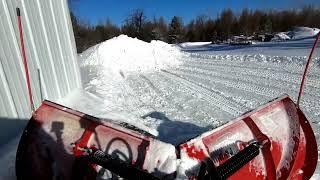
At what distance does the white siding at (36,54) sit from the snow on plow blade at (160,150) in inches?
68.1

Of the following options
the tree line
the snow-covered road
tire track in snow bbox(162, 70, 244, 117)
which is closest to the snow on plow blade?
the snow-covered road

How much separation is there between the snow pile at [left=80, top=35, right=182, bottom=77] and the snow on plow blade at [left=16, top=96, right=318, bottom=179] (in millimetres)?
10874

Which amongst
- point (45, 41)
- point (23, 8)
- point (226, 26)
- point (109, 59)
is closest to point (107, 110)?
point (45, 41)

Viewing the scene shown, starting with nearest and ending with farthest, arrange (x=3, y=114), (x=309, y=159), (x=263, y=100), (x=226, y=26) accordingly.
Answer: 1. (x=309, y=159)
2. (x=3, y=114)
3. (x=263, y=100)
4. (x=226, y=26)

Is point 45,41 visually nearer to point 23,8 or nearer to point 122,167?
point 23,8

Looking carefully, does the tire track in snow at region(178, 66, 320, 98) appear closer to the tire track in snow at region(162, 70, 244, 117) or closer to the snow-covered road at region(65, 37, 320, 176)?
the snow-covered road at region(65, 37, 320, 176)

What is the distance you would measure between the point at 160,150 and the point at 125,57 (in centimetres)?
1451

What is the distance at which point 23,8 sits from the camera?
5562mm

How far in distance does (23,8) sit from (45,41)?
1.03 meters

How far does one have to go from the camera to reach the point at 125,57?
1733 cm

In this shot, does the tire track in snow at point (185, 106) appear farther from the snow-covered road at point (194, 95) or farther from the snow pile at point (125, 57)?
the snow pile at point (125, 57)

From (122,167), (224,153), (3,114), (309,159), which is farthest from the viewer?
(3,114)

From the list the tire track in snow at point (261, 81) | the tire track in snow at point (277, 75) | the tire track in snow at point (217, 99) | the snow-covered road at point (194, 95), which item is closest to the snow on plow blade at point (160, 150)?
the snow-covered road at point (194, 95)

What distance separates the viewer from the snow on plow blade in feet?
9.93
